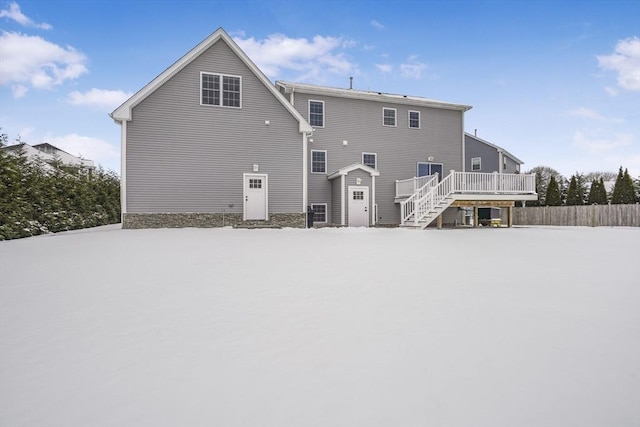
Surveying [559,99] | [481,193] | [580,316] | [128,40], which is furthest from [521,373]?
[559,99]

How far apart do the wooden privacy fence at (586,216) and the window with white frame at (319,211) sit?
15777mm

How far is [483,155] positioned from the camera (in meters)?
26.1

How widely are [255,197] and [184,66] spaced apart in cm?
591

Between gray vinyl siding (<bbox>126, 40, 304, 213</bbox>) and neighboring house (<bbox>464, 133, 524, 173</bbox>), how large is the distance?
15928 mm

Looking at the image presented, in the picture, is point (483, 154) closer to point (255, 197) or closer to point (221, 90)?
point (255, 197)

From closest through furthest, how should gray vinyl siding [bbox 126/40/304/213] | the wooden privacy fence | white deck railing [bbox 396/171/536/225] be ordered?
gray vinyl siding [bbox 126/40/304/213] → white deck railing [bbox 396/171/536/225] → the wooden privacy fence

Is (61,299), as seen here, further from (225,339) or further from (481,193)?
(481,193)

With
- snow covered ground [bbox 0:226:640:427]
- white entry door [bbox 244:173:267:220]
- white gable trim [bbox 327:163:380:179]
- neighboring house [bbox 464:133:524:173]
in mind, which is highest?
neighboring house [bbox 464:133:524:173]

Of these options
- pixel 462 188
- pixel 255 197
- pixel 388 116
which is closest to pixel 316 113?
pixel 388 116

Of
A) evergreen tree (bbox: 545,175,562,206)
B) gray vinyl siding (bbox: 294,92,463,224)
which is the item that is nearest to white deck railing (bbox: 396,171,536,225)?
gray vinyl siding (bbox: 294,92,463,224)

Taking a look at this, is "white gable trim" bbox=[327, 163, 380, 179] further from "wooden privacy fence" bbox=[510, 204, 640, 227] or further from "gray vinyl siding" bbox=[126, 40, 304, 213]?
"wooden privacy fence" bbox=[510, 204, 640, 227]

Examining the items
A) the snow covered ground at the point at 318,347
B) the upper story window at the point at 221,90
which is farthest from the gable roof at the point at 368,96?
the snow covered ground at the point at 318,347

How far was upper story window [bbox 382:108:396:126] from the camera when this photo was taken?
787 inches

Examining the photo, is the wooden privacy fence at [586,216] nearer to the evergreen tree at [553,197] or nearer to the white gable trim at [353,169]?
the evergreen tree at [553,197]
